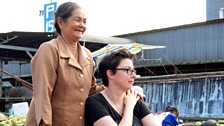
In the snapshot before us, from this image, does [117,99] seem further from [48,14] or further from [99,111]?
[48,14]

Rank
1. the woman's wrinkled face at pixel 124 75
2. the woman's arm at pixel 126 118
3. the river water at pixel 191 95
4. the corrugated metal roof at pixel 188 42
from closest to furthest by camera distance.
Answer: the woman's arm at pixel 126 118 → the woman's wrinkled face at pixel 124 75 → the river water at pixel 191 95 → the corrugated metal roof at pixel 188 42

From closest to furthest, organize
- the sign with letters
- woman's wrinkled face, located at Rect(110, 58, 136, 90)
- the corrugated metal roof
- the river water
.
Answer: woman's wrinkled face, located at Rect(110, 58, 136, 90) → the river water → the corrugated metal roof → the sign with letters

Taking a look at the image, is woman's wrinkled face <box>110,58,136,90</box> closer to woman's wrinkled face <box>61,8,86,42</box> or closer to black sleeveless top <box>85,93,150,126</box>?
black sleeveless top <box>85,93,150,126</box>

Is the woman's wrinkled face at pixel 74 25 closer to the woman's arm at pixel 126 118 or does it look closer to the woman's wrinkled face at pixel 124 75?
the woman's wrinkled face at pixel 124 75

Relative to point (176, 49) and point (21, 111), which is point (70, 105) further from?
point (176, 49)

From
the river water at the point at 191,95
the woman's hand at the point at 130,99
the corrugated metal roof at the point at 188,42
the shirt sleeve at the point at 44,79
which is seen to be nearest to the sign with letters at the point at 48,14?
the corrugated metal roof at the point at 188,42

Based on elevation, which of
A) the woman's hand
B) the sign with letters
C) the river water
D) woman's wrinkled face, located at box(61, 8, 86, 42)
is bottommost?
the river water

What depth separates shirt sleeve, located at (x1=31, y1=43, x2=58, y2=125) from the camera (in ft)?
7.82

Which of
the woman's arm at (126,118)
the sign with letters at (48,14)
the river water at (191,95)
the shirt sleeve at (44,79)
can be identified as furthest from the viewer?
the sign with letters at (48,14)

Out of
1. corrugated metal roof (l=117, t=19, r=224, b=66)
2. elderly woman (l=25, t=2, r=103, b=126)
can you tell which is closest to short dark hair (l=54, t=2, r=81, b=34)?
elderly woman (l=25, t=2, r=103, b=126)

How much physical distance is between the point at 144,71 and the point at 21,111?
1312 centimetres

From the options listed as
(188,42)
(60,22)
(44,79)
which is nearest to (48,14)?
(188,42)

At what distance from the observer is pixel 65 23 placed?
2566mm

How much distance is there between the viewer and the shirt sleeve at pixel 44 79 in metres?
2.38
